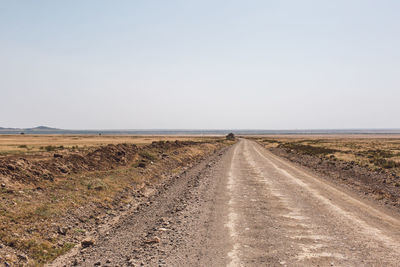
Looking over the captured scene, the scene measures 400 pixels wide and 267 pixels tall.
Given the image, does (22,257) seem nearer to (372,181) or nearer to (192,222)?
(192,222)

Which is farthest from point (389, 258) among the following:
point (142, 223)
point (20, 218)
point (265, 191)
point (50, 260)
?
point (20, 218)

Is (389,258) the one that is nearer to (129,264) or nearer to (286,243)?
(286,243)

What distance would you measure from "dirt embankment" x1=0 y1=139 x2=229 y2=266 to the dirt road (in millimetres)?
1005

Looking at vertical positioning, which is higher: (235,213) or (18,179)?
(18,179)

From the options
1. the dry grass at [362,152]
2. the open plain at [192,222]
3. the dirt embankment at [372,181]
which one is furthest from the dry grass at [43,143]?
the dry grass at [362,152]

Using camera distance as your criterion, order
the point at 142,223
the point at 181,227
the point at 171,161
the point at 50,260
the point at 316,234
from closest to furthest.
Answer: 1. the point at 50,260
2. the point at 316,234
3. the point at 181,227
4. the point at 142,223
5. the point at 171,161

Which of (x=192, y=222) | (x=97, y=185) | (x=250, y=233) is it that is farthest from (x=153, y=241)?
(x=97, y=185)

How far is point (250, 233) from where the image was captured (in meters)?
9.21

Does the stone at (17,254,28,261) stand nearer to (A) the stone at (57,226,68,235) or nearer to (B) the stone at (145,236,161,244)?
(A) the stone at (57,226,68,235)

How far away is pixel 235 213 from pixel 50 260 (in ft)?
20.6

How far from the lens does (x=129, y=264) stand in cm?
722

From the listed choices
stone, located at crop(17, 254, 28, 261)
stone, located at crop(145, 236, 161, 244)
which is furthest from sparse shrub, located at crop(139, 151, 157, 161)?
stone, located at crop(17, 254, 28, 261)

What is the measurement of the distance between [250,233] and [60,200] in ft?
26.5

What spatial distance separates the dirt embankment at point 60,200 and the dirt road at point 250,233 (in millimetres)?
1005
